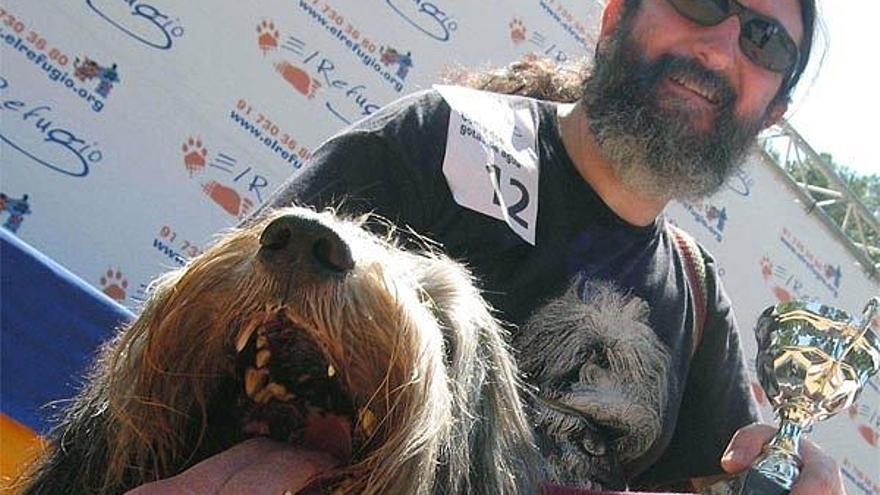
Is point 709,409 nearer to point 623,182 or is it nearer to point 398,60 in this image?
point 623,182

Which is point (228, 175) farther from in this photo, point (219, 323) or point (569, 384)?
point (219, 323)

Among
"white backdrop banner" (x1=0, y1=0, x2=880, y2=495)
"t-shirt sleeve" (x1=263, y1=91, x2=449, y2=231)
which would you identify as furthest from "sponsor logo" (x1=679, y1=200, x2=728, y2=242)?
"t-shirt sleeve" (x1=263, y1=91, x2=449, y2=231)

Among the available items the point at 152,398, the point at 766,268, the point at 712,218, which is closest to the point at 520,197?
the point at 152,398

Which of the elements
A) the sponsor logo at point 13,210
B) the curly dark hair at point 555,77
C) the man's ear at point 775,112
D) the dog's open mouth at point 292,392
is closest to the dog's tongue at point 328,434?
the dog's open mouth at point 292,392

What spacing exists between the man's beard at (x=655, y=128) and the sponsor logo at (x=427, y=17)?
1.63 metres

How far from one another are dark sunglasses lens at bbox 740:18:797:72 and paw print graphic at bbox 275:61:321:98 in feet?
5.45

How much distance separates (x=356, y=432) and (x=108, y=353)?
355 millimetres

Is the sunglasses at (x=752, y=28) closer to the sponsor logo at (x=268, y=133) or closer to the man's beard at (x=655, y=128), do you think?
the man's beard at (x=655, y=128)

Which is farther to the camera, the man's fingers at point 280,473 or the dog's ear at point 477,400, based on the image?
the dog's ear at point 477,400

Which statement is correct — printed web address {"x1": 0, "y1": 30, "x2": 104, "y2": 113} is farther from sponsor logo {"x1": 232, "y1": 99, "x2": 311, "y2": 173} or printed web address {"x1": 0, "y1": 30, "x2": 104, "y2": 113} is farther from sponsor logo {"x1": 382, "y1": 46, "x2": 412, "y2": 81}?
sponsor logo {"x1": 382, "y1": 46, "x2": 412, "y2": 81}

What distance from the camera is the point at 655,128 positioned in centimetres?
204

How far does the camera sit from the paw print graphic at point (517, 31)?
4.11 m

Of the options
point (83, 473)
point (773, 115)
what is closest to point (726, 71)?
point (773, 115)

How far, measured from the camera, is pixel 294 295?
1.11m
